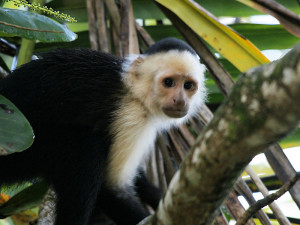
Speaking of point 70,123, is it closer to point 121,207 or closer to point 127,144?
point 127,144

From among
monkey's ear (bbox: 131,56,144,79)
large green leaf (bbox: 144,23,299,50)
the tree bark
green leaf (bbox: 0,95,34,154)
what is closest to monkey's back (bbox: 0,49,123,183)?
monkey's ear (bbox: 131,56,144,79)

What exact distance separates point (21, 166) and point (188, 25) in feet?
5.01

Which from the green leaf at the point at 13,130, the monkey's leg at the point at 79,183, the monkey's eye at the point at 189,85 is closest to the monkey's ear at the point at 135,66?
the monkey's eye at the point at 189,85

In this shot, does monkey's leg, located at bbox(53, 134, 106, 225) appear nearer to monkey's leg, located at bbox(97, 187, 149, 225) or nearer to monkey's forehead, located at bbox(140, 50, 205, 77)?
monkey's leg, located at bbox(97, 187, 149, 225)

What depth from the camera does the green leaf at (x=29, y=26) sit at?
7.97 feet

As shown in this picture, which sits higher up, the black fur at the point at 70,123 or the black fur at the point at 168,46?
the black fur at the point at 168,46

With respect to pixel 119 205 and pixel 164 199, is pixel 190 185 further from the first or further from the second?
pixel 119 205

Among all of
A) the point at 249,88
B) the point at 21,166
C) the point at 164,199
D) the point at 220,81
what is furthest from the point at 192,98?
the point at 249,88

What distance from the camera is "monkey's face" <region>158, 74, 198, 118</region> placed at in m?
3.27

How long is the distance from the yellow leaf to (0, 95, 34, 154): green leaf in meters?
1.47

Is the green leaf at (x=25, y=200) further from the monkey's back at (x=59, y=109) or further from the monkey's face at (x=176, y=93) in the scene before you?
the monkey's face at (x=176, y=93)

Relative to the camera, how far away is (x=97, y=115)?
321 centimetres

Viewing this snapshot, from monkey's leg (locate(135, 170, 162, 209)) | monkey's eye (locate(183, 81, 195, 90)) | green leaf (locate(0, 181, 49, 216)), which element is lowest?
monkey's leg (locate(135, 170, 162, 209))

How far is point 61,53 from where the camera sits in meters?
3.35
